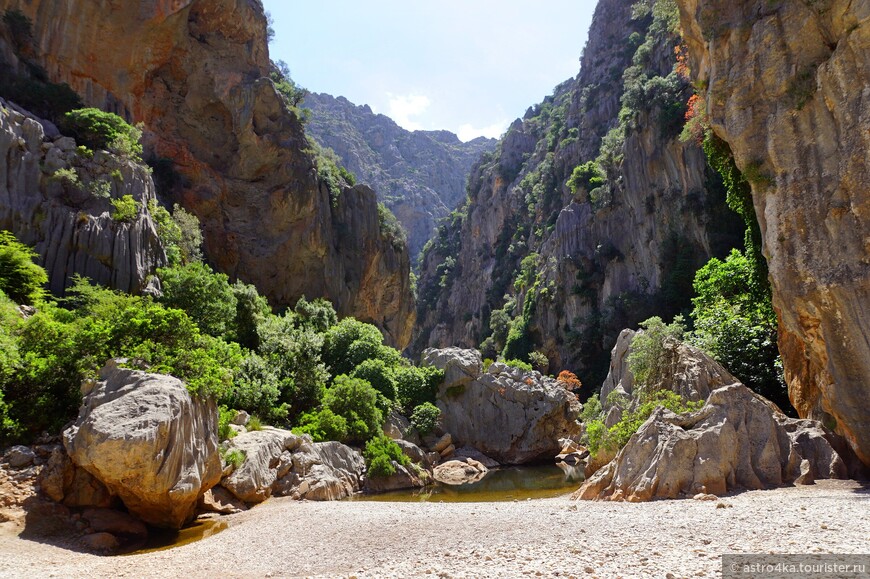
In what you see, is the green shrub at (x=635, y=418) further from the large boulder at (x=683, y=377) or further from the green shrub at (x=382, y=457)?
the green shrub at (x=382, y=457)

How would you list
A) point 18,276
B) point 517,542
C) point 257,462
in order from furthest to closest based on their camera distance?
1. point 18,276
2. point 257,462
3. point 517,542

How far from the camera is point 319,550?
973 cm

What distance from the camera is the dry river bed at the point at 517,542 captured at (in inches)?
290

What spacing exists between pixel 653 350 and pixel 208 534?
16.3m

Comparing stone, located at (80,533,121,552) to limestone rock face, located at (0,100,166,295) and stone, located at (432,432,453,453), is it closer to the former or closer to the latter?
limestone rock face, located at (0,100,166,295)

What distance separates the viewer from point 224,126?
45.1 metres

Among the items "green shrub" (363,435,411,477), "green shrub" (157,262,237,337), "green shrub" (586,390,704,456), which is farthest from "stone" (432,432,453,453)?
"green shrub" (157,262,237,337)

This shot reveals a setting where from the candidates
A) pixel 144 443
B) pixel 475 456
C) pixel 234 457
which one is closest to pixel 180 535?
pixel 144 443

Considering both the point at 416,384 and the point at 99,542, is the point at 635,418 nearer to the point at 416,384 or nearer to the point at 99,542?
the point at 99,542

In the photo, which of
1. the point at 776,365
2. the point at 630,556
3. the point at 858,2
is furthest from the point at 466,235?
the point at 630,556

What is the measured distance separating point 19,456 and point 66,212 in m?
16.3

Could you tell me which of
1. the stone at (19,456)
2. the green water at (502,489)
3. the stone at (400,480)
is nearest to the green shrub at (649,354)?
the green water at (502,489)

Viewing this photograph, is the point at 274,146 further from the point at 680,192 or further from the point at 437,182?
the point at 437,182

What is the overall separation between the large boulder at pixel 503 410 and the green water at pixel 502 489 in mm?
4434
